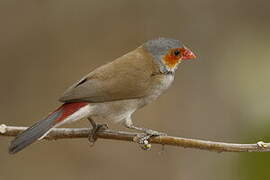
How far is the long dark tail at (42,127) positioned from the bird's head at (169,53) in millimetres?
884

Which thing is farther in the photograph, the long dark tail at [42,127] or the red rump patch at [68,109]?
the red rump patch at [68,109]

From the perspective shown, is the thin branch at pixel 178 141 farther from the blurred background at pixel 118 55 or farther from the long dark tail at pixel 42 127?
the blurred background at pixel 118 55

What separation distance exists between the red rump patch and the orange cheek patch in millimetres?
949

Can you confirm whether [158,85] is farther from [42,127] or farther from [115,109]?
[42,127]

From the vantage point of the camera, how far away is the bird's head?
499cm

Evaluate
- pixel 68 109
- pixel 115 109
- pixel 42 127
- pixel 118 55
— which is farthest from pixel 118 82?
pixel 118 55

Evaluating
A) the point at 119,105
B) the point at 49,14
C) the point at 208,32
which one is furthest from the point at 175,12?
the point at 119,105

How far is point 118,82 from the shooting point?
471cm

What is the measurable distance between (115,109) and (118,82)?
23cm

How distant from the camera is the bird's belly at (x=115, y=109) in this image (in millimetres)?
4680

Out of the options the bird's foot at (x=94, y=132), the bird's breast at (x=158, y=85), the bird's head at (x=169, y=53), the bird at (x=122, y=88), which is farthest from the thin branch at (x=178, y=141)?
the bird's head at (x=169, y=53)

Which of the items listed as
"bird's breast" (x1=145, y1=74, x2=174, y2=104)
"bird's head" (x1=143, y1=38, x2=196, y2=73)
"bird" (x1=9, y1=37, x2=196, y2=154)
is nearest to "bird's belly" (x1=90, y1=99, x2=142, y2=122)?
"bird" (x1=9, y1=37, x2=196, y2=154)

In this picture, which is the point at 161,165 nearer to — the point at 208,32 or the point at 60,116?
the point at 208,32

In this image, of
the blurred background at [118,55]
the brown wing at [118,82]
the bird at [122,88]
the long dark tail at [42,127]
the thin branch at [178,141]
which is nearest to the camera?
the long dark tail at [42,127]
